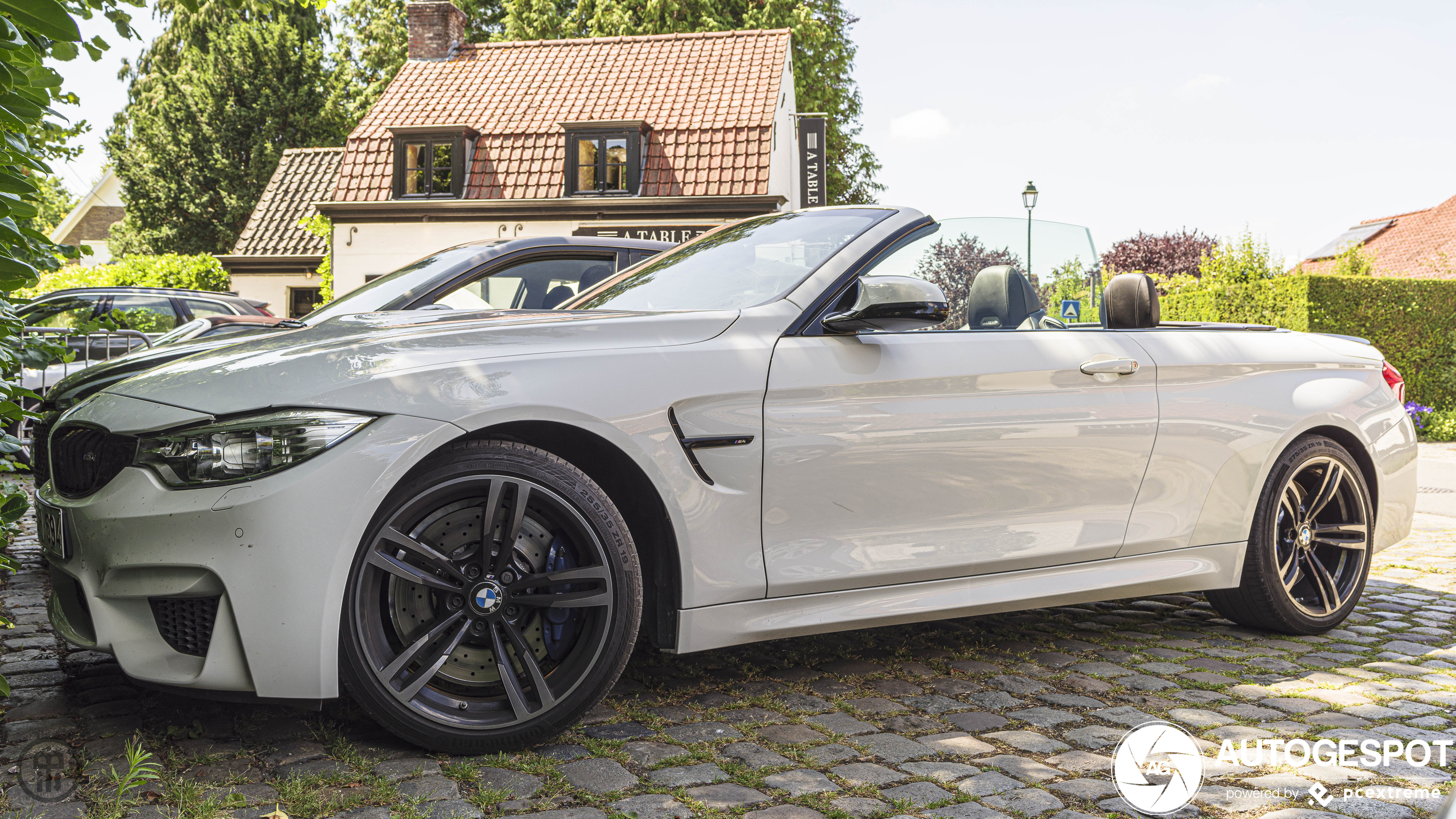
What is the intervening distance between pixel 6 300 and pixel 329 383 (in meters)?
1.71

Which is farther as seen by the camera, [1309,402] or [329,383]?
[1309,402]

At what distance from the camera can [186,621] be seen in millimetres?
2660

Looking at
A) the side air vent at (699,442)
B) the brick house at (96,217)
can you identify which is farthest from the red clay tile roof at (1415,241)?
the brick house at (96,217)

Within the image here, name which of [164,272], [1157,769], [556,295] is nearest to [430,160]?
[164,272]

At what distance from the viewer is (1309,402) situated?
4.36 metres

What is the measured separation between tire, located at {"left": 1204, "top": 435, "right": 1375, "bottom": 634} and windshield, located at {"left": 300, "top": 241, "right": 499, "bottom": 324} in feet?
12.9

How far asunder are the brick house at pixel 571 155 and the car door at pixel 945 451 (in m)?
20.9

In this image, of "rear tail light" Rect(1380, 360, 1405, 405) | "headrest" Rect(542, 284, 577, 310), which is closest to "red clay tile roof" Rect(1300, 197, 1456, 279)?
"rear tail light" Rect(1380, 360, 1405, 405)

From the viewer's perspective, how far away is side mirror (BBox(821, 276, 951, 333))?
3229 mm

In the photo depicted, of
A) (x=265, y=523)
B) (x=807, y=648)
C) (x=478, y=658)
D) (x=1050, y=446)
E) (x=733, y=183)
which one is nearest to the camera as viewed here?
(x=265, y=523)

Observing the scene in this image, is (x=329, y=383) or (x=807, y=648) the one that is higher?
(x=329, y=383)

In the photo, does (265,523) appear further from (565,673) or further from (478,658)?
(565,673)

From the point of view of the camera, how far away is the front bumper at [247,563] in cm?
257

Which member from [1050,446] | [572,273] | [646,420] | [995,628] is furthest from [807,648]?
[572,273]
